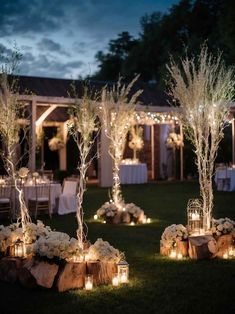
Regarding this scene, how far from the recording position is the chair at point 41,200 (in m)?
11.0

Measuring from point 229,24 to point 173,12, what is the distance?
35.9 feet

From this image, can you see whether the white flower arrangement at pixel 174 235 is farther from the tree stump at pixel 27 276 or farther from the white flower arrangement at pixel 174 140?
the white flower arrangement at pixel 174 140

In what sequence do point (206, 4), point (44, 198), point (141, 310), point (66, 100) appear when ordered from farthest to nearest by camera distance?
point (206, 4), point (66, 100), point (44, 198), point (141, 310)

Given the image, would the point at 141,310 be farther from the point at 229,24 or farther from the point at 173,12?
the point at 173,12

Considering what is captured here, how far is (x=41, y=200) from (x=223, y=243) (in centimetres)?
512

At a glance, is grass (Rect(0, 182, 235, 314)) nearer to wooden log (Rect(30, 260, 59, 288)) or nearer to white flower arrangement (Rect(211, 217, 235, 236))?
wooden log (Rect(30, 260, 59, 288))

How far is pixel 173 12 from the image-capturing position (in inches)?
1217

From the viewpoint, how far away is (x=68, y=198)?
38.6ft

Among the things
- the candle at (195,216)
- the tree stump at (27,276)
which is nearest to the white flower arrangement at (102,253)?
the tree stump at (27,276)

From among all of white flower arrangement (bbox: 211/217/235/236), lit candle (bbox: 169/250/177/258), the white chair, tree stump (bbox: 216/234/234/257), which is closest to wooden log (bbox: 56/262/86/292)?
lit candle (bbox: 169/250/177/258)

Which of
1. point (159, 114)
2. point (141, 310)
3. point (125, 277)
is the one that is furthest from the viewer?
point (159, 114)

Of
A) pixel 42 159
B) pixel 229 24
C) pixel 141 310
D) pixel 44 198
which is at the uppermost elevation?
pixel 229 24

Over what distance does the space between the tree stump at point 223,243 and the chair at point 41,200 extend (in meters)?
4.89

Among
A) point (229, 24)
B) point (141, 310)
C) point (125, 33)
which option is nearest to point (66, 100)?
point (229, 24)
